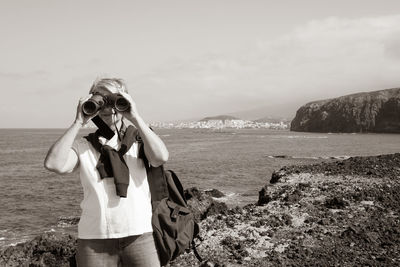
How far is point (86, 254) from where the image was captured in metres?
2.79

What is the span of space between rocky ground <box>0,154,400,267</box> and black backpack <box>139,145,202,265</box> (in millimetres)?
3782

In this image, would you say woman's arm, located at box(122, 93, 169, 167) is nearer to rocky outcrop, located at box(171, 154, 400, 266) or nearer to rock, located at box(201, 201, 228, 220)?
rocky outcrop, located at box(171, 154, 400, 266)

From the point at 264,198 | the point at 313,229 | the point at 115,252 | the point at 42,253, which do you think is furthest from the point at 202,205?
the point at 115,252

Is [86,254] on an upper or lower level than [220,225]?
upper

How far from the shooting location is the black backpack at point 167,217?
2973mm

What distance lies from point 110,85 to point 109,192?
0.75 m

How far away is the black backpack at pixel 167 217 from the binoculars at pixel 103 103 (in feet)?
1.18

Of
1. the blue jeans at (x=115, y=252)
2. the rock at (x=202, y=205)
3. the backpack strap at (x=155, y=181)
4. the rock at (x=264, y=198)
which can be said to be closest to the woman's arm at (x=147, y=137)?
the backpack strap at (x=155, y=181)

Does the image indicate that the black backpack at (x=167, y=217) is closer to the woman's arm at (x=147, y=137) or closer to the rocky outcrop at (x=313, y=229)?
the woman's arm at (x=147, y=137)

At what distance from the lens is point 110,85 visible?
290cm

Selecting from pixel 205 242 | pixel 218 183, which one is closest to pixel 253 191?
pixel 218 183

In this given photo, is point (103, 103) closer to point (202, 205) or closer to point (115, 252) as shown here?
point (115, 252)

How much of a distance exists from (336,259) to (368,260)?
1.64 ft

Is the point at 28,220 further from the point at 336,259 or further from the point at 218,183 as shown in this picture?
the point at 336,259
